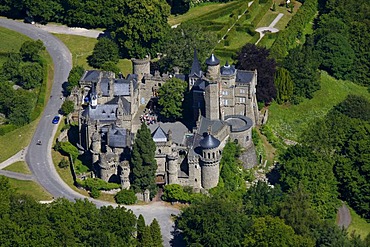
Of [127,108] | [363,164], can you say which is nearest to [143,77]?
[127,108]

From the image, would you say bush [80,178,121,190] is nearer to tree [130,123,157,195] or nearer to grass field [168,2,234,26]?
tree [130,123,157,195]

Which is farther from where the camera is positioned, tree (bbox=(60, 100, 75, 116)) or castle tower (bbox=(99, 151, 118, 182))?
tree (bbox=(60, 100, 75, 116))

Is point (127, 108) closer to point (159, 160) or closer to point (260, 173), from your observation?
point (159, 160)

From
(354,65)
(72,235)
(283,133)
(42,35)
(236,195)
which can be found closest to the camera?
(72,235)

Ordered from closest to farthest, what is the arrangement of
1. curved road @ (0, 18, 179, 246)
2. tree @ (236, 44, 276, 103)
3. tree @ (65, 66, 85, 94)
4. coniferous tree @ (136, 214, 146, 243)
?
coniferous tree @ (136, 214, 146, 243)
curved road @ (0, 18, 179, 246)
tree @ (236, 44, 276, 103)
tree @ (65, 66, 85, 94)

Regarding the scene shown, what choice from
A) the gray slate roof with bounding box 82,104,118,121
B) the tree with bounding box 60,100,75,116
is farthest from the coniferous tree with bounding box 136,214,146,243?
the tree with bounding box 60,100,75,116

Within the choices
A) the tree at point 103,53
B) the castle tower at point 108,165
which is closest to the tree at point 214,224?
the castle tower at point 108,165
